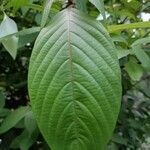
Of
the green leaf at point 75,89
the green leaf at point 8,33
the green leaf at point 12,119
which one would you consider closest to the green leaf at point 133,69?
the green leaf at point 12,119

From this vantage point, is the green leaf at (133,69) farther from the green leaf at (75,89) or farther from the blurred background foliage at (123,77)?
the green leaf at (75,89)

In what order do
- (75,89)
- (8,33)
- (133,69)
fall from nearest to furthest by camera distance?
1. (75,89)
2. (8,33)
3. (133,69)

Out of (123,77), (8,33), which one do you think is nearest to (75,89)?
(8,33)

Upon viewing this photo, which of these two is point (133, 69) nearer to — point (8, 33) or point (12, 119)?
point (12, 119)

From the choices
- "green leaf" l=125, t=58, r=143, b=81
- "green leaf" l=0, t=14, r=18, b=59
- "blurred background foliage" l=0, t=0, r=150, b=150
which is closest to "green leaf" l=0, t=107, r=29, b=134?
"blurred background foliage" l=0, t=0, r=150, b=150

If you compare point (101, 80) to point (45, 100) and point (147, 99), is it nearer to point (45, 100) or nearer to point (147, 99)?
point (45, 100)
